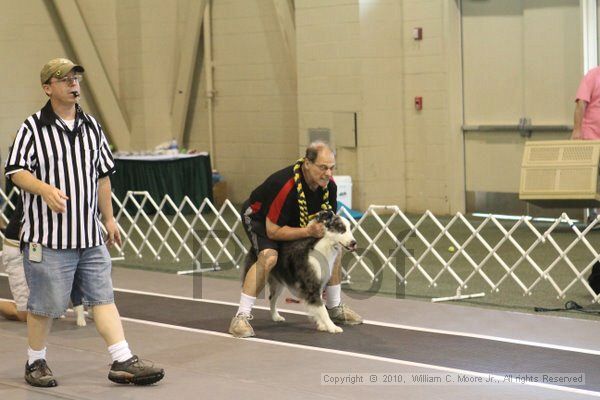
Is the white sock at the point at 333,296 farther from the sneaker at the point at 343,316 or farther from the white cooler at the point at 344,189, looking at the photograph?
the white cooler at the point at 344,189

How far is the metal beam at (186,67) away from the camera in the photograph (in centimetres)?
1277

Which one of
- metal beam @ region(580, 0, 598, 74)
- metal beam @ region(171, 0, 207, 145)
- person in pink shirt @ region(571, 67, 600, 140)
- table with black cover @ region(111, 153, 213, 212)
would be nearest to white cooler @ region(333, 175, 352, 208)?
table with black cover @ region(111, 153, 213, 212)

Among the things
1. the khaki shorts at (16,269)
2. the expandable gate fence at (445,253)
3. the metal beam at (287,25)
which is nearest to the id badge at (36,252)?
the khaki shorts at (16,269)

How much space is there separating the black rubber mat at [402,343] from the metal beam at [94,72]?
273 inches

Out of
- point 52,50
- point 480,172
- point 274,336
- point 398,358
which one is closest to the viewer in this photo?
point 398,358

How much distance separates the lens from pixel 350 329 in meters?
5.66

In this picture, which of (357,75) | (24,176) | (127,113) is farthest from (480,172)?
(24,176)

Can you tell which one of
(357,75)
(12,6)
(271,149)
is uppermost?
(12,6)

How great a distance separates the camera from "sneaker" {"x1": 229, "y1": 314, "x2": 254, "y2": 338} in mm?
5527

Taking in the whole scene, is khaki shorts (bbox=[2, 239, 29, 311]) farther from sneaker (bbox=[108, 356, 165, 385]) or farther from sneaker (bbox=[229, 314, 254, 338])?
sneaker (bbox=[108, 356, 165, 385])

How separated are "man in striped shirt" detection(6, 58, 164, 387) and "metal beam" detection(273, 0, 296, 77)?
7533 mm

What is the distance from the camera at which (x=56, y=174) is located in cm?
438

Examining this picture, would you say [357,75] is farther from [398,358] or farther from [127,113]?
[398,358]

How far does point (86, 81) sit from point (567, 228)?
21.9ft
